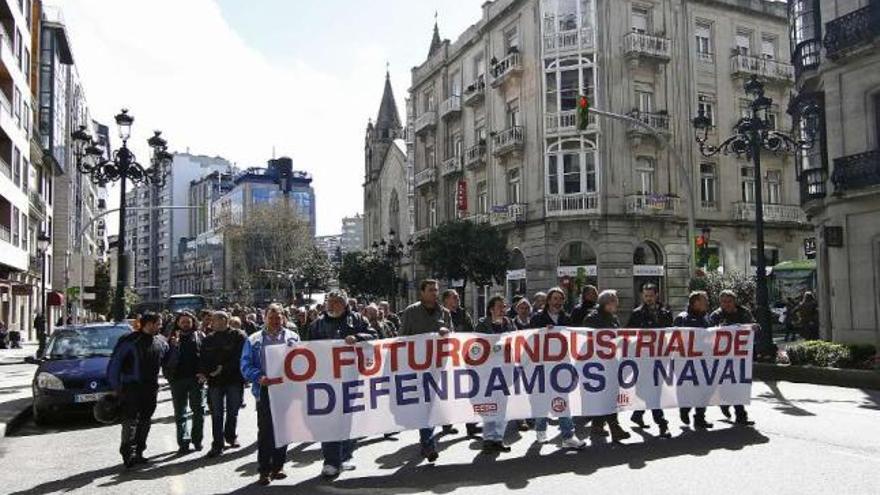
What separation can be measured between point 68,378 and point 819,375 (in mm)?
13774

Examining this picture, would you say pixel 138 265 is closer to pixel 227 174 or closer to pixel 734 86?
pixel 227 174

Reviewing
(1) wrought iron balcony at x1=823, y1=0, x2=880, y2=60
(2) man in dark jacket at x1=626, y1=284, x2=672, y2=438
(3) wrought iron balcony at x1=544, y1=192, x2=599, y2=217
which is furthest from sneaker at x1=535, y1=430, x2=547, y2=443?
(3) wrought iron balcony at x1=544, y1=192, x2=599, y2=217

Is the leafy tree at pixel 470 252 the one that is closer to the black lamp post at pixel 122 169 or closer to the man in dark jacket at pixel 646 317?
the black lamp post at pixel 122 169

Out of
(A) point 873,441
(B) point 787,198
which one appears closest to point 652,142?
(B) point 787,198

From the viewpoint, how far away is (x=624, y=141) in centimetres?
3619

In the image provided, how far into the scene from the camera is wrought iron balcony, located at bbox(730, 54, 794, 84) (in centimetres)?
3894

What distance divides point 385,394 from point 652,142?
103 ft

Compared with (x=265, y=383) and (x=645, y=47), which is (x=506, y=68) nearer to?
(x=645, y=47)

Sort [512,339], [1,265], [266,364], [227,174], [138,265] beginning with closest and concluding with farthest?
[266,364], [512,339], [1,265], [227,174], [138,265]

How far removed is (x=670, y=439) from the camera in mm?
9086

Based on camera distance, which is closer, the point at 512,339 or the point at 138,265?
the point at 512,339

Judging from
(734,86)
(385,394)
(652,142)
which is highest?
(734,86)

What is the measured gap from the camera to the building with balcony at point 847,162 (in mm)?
19391

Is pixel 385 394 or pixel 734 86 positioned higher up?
pixel 734 86
